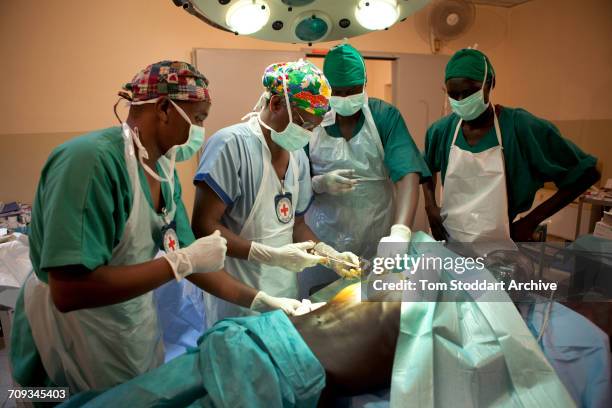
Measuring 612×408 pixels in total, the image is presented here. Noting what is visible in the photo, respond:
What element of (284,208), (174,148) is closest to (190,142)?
(174,148)

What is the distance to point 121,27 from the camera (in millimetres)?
3188

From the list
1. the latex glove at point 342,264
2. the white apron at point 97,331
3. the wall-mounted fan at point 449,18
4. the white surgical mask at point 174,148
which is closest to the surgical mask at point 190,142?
the white surgical mask at point 174,148

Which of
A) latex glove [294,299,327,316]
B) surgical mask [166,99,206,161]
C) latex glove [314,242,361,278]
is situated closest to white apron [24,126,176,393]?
surgical mask [166,99,206,161]

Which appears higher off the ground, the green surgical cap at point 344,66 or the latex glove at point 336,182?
the green surgical cap at point 344,66

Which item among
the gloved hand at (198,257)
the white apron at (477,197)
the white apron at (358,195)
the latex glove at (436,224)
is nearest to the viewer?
the gloved hand at (198,257)

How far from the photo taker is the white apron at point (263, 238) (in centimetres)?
141

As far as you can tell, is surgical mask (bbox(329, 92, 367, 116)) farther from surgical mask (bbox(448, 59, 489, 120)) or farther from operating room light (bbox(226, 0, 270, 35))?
operating room light (bbox(226, 0, 270, 35))

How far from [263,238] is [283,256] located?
0.11 m

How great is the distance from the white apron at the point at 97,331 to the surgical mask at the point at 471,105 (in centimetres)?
128

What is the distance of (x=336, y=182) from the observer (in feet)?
5.50

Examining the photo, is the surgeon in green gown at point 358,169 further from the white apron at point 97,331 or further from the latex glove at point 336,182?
the white apron at point 97,331

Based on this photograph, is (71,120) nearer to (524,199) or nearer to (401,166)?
(401,166)

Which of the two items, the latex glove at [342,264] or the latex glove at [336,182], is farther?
Result: the latex glove at [336,182]

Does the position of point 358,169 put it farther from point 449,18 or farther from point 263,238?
point 449,18
